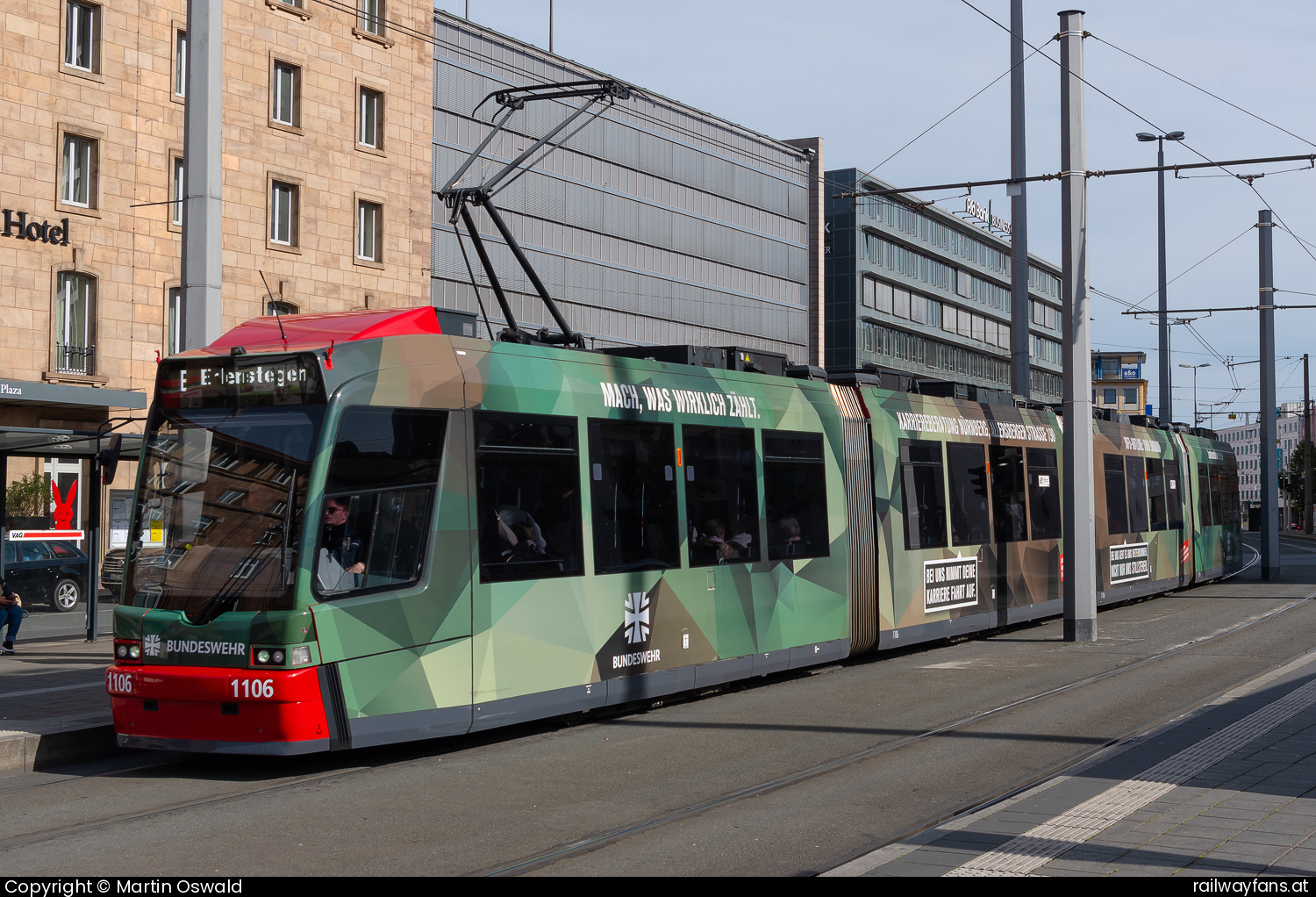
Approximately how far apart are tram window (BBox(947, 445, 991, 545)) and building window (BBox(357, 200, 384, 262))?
74.0 ft

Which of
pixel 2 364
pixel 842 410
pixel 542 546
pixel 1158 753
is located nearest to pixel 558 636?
pixel 542 546

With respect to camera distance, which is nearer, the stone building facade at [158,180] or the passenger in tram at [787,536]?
the passenger in tram at [787,536]

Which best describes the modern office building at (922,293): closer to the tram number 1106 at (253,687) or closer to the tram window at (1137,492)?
the tram window at (1137,492)

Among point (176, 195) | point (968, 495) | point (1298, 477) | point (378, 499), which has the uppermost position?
point (176, 195)

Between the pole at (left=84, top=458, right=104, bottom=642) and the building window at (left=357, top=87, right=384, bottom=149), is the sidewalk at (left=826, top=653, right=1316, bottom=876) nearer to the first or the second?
the pole at (left=84, top=458, right=104, bottom=642)

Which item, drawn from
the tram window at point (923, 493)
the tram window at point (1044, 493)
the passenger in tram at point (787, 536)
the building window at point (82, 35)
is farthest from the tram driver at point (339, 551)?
the building window at point (82, 35)

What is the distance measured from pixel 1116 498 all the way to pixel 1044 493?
3.43 meters

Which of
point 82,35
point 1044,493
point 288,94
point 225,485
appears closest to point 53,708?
point 225,485

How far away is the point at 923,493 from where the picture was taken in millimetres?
16797

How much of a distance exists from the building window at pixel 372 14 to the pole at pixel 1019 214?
18.6 meters

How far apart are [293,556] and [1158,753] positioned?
5756 mm

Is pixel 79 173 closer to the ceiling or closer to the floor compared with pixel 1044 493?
closer to the ceiling

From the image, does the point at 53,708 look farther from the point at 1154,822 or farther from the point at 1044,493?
the point at 1044,493

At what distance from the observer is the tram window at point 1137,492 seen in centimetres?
2381
